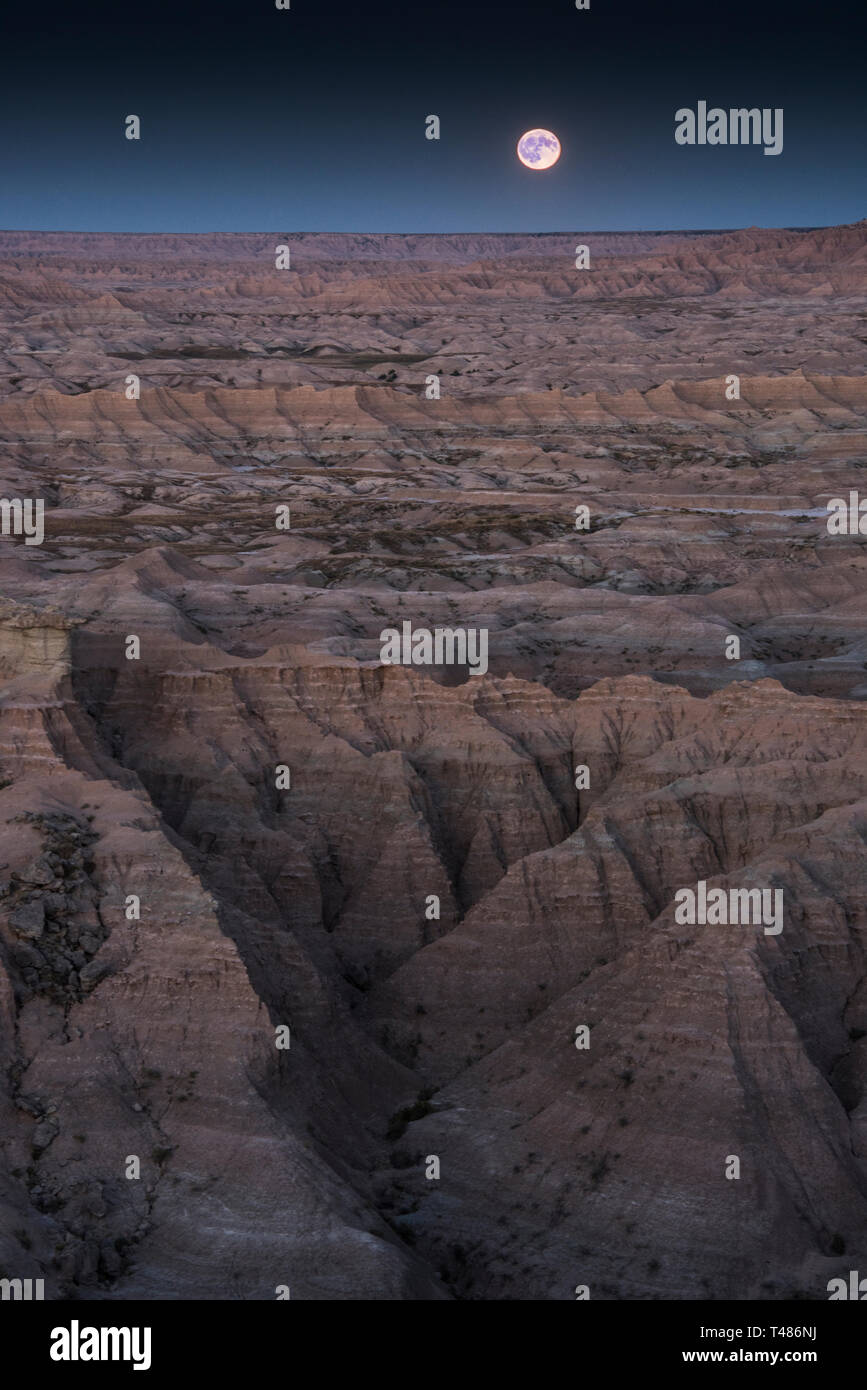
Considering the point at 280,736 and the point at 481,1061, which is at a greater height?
the point at 280,736

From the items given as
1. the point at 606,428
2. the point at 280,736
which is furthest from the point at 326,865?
the point at 606,428

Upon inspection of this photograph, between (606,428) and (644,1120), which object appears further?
(606,428)

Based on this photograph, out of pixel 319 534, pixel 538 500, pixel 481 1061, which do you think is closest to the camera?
pixel 481 1061

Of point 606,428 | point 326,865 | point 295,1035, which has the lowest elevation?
point 295,1035

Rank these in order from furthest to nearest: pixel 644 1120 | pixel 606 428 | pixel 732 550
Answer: pixel 606 428, pixel 732 550, pixel 644 1120

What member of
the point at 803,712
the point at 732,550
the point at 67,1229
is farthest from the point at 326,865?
the point at 732,550

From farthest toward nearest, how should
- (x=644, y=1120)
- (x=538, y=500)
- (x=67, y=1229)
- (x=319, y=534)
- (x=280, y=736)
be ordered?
(x=538, y=500)
(x=319, y=534)
(x=280, y=736)
(x=644, y=1120)
(x=67, y=1229)

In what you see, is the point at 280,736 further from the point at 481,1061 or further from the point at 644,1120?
the point at 644,1120

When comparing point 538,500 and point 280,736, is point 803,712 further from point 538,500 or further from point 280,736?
point 538,500

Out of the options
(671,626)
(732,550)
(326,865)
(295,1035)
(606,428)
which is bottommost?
(295,1035)
